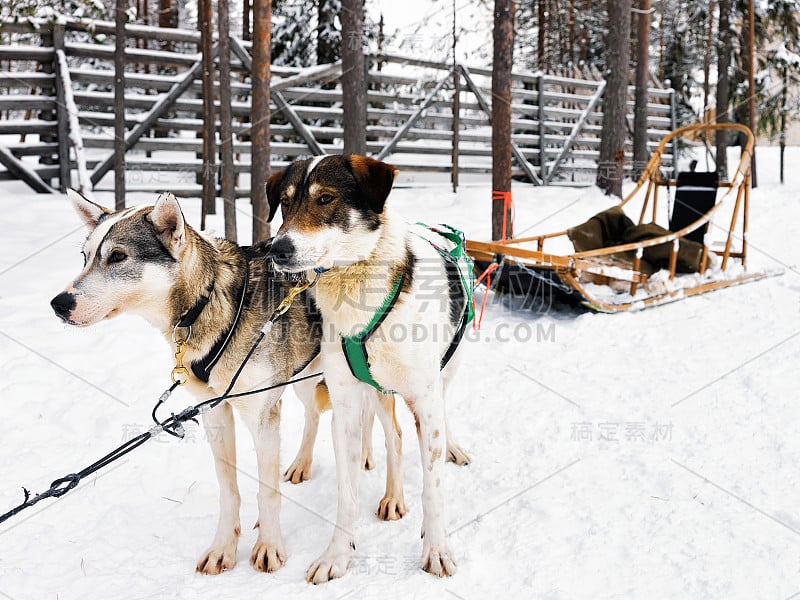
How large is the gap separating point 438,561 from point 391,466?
0.64 meters

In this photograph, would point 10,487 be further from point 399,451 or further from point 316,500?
point 399,451

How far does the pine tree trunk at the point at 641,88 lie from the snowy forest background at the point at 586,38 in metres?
1.75

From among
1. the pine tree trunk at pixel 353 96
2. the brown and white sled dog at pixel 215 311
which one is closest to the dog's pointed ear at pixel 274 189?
the brown and white sled dog at pixel 215 311

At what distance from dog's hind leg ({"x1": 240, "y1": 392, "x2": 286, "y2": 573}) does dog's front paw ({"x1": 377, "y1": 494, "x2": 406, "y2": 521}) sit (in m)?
0.54

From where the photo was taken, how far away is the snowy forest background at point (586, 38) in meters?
10.7

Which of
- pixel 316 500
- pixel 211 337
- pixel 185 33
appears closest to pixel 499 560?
pixel 316 500

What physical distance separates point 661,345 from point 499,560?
321 cm

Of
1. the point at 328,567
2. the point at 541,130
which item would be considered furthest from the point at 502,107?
the point at 541,130

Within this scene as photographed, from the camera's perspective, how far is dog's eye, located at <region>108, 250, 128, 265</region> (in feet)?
7.68

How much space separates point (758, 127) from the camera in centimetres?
1752

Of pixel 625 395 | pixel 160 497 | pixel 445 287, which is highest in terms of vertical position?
pixel 445 287

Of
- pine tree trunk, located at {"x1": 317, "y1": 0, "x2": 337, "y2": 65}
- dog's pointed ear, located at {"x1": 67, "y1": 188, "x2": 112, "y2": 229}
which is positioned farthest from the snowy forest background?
dog's pointed ear, located at {"x1": 67, "y1": 188, "x2": 112, "y2": 229}

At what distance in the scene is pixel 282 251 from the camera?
2244mm

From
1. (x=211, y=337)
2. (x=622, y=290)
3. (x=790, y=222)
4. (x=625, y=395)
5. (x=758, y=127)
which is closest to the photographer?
(x=211, y=337)
